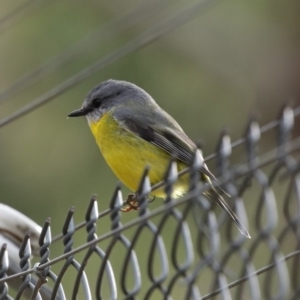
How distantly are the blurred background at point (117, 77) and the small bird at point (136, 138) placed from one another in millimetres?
3560

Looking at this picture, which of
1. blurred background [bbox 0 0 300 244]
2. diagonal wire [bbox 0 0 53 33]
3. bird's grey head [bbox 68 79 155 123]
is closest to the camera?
bird's grey head [bbox 68 79 155 123]

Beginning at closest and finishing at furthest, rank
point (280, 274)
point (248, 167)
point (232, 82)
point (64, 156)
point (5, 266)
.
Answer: point (280, 274), point (248, 167), point (5, 266), point (64, 156), point (232, 82)

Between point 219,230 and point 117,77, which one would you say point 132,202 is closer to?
point 219,230

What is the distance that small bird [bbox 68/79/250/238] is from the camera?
5691 millimetres

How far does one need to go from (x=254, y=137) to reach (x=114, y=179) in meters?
7.51

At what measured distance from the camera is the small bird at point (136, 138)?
5691 mm

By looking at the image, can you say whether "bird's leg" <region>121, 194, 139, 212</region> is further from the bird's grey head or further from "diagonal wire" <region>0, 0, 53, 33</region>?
"diagonal wire" <region>0, 0, 53, 33</region>

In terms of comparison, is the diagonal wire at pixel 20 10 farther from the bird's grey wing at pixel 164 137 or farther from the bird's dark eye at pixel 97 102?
the bird's grey wing at pixel 164 137

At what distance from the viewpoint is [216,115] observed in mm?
12406

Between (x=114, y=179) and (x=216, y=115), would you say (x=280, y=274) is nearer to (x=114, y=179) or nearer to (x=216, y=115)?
(x=114, y=179)

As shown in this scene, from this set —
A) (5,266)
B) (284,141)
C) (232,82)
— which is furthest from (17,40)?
(284,141)

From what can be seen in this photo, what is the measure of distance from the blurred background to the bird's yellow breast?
3.99 m

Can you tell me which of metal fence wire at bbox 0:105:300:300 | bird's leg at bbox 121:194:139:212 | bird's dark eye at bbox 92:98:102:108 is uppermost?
bird's dark eye at bbox 92:98:102:108

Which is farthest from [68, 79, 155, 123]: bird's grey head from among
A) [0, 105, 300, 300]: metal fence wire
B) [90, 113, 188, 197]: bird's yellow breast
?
[0, 105, 300, 300]: metal fence wire
